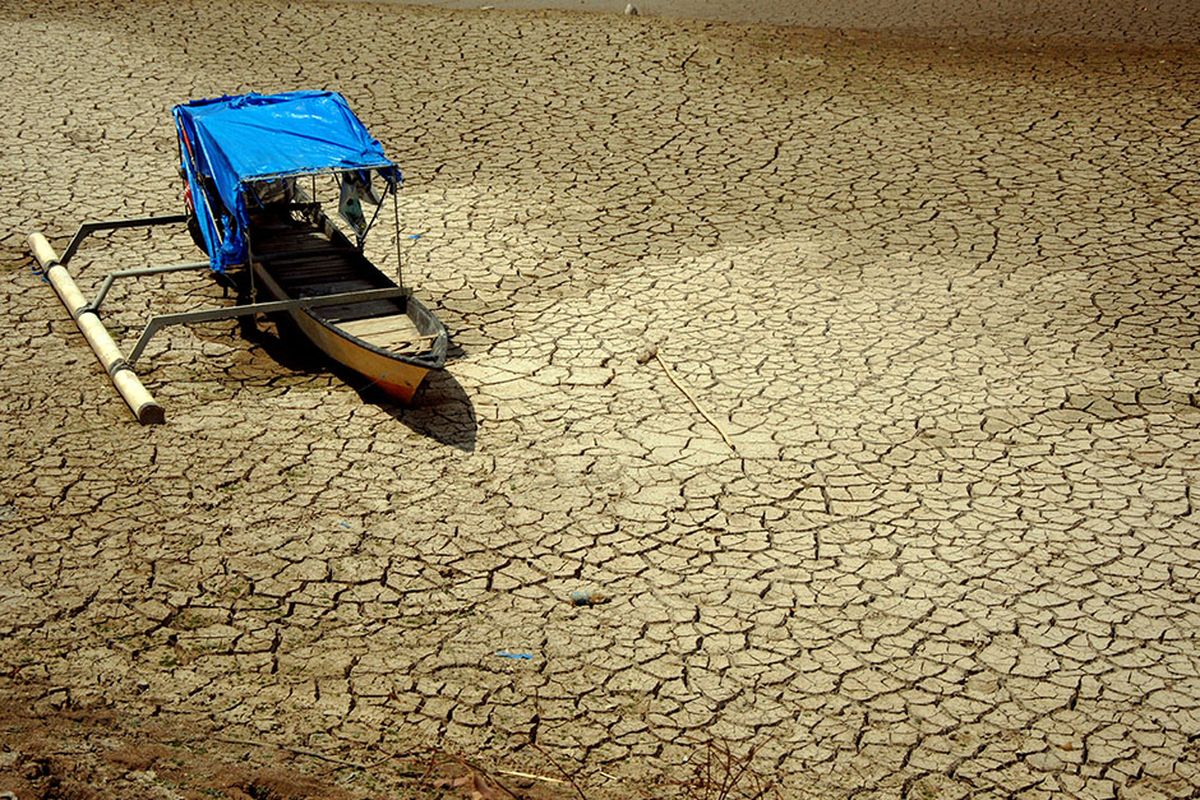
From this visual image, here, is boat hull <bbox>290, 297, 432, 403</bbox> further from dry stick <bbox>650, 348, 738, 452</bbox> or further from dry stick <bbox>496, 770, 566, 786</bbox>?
dry stick <bbox>496, 770, 566, 786</bbox>

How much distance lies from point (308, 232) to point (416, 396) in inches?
90.4

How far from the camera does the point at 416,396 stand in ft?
26.6

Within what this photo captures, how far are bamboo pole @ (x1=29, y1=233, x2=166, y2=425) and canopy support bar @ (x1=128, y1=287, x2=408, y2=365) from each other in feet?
0.46

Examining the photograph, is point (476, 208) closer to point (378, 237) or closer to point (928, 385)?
point (378, 237)

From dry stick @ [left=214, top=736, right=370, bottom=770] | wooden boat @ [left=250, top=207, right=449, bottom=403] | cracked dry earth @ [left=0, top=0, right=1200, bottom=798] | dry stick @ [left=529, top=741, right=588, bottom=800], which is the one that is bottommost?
dry stick @ [left=529, top=741, right=588, bottom=800]

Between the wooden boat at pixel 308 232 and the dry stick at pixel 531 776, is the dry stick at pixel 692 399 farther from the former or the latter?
the dry stick at pixel 531 776

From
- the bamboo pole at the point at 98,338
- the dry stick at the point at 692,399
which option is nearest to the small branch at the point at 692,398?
the dry stick at the point at 692,399

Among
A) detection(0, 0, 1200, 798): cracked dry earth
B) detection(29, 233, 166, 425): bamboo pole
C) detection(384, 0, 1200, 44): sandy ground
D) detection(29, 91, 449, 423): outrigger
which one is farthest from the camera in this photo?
detection(384, 0, 1200, 44): sandy ground

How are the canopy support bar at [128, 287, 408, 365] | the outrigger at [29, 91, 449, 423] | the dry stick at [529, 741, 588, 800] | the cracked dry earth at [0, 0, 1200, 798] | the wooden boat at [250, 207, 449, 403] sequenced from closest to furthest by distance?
the dry stick at [529, 741, 588, 800], the cracked dry earth at [0, 0, 1200, 798], the wooden boat at [250, 207, 449, 403], the outrigger at [29, 91, 449, 423], the canopy support bar at [128, 287, 408, 365]

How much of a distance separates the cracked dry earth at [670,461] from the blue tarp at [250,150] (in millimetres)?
786

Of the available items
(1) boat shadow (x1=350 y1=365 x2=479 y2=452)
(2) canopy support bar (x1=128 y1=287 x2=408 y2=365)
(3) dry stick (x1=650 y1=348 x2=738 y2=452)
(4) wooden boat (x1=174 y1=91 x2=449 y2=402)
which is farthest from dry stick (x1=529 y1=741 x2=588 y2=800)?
(2) canopy support bar (x1=128 y1=287 x2=408 y2=365)

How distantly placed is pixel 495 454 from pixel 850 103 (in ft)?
23.8

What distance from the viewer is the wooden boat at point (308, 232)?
8008 mm

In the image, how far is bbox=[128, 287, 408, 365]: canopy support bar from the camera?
8.09m
